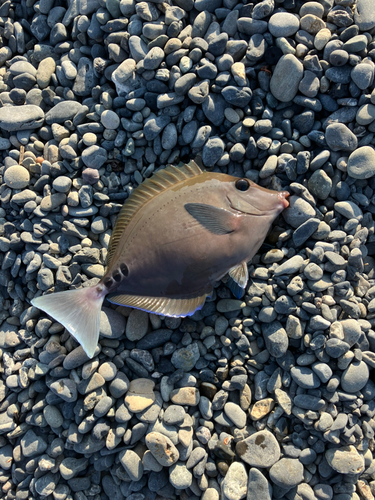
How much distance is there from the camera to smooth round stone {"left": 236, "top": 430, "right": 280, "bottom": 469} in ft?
10.1

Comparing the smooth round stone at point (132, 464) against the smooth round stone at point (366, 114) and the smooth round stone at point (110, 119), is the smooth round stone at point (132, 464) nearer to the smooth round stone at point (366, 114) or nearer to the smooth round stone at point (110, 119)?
the smooth round stone at point (110, 119)

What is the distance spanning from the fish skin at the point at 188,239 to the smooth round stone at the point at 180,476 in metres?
1.39

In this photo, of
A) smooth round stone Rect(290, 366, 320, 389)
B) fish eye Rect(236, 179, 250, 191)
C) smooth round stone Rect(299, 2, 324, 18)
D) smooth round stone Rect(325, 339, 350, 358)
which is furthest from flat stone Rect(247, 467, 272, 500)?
smooth round stone Rect(299, 2, 324, 18)

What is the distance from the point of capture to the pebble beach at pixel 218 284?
123 inches

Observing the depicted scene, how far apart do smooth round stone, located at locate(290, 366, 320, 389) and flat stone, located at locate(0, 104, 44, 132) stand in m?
3.18

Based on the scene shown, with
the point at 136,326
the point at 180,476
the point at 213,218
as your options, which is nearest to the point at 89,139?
the point at 213,218

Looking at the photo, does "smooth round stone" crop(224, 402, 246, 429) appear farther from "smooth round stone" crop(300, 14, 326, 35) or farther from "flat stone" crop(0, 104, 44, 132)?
"smooth round stone" crop(300, 14, 326, 35)

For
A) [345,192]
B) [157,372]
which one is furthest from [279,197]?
[157,372]

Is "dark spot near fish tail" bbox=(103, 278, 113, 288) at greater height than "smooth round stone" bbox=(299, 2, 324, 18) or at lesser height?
lesser

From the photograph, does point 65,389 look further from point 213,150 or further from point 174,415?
point 213,150

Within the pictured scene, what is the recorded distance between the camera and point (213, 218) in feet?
10.2

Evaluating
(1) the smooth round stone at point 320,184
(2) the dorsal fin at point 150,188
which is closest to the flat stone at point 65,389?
(2) the dorsal fin at point 150,188

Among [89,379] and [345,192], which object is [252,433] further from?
[345,192]

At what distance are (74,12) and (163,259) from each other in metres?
2.53
